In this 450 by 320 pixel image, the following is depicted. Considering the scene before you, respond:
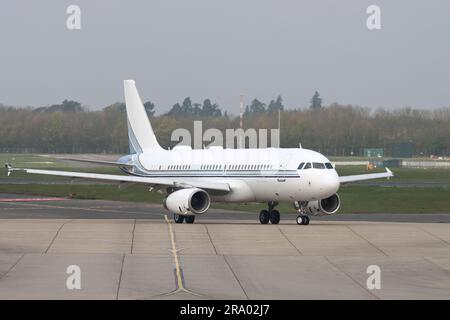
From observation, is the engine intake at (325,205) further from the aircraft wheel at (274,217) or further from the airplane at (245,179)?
the aircraft wheel at (274,217)

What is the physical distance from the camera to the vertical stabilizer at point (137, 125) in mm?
56594

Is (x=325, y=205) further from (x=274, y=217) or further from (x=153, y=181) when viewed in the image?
(x=153, y=181)

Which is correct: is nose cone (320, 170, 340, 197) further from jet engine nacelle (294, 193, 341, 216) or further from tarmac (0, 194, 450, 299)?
jet engine nacelle (294, 193, 341, 216)

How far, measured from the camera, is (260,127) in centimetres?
8269

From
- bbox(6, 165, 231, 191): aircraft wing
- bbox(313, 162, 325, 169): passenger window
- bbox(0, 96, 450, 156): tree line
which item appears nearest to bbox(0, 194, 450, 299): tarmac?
bbox(313, 162, 325, 169): passenger window

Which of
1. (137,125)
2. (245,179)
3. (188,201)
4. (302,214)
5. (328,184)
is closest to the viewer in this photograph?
(328,184)

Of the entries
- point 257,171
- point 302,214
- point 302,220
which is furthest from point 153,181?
point 302,220

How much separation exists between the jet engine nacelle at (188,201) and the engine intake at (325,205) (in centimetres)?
460

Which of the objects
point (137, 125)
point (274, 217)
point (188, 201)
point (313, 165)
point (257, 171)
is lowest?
point (274, 217)

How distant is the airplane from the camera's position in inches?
1747

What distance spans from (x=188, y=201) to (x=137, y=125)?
13523 mm

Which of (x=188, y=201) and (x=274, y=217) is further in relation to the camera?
(x=274, y=217)
